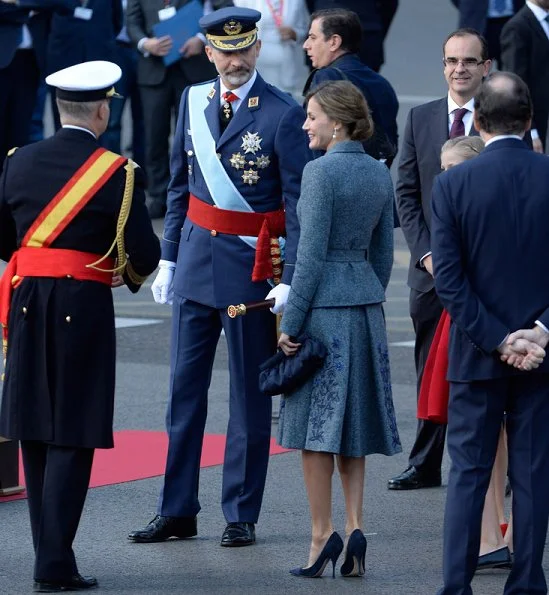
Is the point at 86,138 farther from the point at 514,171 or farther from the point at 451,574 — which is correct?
the point at 451,574

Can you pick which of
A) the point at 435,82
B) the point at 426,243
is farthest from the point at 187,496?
the point at 435,82

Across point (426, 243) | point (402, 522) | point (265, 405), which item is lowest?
point (402, 522)

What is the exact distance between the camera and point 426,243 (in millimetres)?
7371

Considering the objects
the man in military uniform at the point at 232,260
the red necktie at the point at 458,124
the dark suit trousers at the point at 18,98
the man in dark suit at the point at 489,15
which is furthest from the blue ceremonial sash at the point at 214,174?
the dark suit trousers at the point at 18,98

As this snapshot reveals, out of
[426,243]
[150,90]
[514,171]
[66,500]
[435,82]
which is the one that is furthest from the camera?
[435,82]

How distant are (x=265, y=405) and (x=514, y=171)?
1.76 metres

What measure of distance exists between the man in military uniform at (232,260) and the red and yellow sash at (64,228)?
0.75 meters

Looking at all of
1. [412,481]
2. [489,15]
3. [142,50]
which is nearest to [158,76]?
[142,50]

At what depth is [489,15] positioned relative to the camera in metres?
13.5

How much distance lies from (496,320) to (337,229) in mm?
897

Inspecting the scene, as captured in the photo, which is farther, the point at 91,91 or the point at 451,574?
the point at 91,91

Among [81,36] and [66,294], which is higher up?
[81,36]

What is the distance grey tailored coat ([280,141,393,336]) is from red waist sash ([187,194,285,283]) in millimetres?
507

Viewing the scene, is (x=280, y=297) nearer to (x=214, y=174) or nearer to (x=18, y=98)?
(x=214, y=174)
